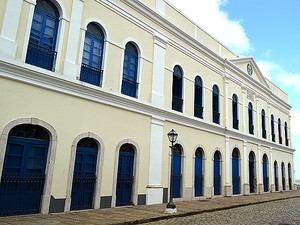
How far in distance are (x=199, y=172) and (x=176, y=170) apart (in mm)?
1924

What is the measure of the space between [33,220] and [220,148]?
11.2 metres

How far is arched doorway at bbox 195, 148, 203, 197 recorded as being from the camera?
44.6 ft

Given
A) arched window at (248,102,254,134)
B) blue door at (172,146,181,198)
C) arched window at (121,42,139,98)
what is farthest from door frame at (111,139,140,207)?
arched window at (248,102,254,134)

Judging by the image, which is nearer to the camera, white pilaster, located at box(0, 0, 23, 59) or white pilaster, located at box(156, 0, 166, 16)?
white pilaster, located at box(0, 0, 23, 59)

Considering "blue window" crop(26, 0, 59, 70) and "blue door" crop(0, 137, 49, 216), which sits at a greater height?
"blue window" crop(26, 0, 59, 70)

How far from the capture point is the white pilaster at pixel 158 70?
38.4 feet

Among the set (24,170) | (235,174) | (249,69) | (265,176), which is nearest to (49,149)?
(24,170)

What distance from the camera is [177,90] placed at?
1344cm

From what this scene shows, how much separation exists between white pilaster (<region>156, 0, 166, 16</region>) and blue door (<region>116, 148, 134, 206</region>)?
6849mm

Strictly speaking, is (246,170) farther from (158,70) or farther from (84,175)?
(84,175)

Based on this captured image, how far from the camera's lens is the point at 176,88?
44.2 ft

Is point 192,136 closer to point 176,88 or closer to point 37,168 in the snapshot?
point 176,88

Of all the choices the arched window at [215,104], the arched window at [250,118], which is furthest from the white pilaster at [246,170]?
the arched window at [215,104]

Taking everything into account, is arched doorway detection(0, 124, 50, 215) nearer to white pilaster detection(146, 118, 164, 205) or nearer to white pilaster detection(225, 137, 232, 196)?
white pilaster detection(146, 118, 164, 205)
